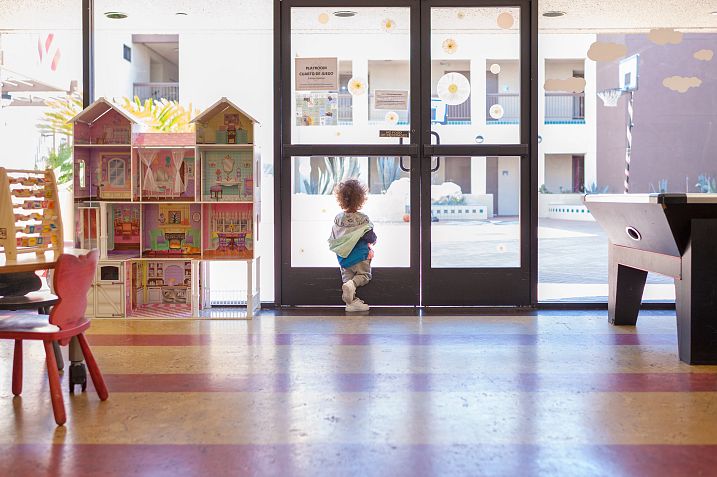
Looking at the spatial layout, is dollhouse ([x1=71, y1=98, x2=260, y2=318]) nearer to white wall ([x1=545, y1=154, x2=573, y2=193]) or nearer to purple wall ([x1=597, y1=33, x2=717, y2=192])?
white wall ([x1=545, y1=154, x2=573, y2=193])

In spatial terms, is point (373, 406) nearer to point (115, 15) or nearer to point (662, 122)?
point (662, 122)

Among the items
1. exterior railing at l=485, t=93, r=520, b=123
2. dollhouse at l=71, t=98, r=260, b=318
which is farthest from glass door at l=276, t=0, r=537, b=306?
dollhouse at l=71, t=98, r=260, b=318

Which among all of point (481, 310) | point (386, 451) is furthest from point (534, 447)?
point (481, 310)

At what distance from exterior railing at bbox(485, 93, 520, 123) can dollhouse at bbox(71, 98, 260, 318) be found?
1931 millimetres

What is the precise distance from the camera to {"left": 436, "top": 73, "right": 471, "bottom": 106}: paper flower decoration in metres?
6.29

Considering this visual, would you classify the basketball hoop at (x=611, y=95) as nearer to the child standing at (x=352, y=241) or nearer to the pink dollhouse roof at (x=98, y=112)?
the child standing at (x=352, y=241)

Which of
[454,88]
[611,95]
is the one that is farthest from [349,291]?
[611,95]

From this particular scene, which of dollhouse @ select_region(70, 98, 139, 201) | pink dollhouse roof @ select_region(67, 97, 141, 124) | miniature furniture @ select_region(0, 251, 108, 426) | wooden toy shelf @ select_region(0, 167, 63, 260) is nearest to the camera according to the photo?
miniature furniture @ select_region(0, 251, 108, 426)

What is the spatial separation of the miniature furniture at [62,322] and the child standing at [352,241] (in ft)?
9.19

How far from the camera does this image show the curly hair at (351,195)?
245 inches

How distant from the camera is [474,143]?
6.27m

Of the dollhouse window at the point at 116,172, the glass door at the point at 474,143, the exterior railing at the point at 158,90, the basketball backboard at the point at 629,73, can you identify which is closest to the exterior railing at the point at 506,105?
the glass door at the point at 474,143

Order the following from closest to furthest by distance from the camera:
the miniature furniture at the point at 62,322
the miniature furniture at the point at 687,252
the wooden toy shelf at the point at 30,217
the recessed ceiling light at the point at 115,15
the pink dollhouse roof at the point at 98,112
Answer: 1. the miniature furniture at the point at 62,322
2. the wooden toy shelf at the point at 30,217
3. the miniature furniture at the point at 687,252
4. the pink dollhouse roof at the point at 98,112
5. the recessed ceiling light at the point at 115,15

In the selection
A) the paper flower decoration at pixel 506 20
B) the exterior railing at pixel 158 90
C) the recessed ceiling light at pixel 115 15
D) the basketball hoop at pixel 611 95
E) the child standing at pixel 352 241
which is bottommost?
the child standing at pixel 352 241
